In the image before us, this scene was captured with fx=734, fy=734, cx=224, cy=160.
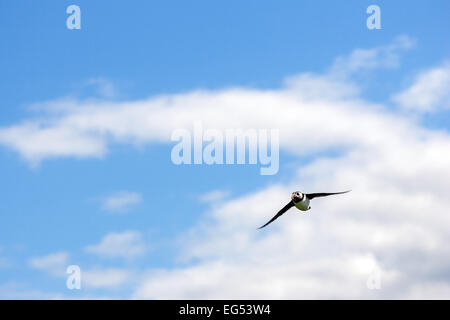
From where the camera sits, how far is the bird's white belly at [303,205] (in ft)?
270

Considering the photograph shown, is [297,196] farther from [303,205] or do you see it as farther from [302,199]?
[303,205]

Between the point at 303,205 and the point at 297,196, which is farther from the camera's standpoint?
the point at 303,205

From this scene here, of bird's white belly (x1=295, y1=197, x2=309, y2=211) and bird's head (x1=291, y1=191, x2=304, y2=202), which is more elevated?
bird's head (x1=291, y1=191, x2=304, y2=202)

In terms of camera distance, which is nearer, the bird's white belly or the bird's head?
the bird's head

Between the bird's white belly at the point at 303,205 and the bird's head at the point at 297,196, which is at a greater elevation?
the bird's head at the point at 297,196

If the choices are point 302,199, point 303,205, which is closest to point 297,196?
point 302,199

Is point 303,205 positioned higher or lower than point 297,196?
lower

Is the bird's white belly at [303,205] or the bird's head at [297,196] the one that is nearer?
the bird's head at [297,196]

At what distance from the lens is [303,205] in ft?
271

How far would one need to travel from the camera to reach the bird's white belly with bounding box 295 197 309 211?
8231 cm
